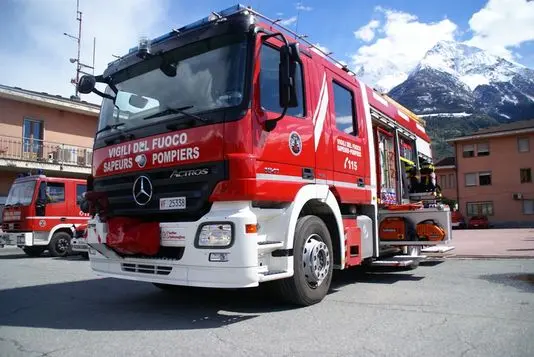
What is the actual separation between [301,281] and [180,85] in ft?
8.33

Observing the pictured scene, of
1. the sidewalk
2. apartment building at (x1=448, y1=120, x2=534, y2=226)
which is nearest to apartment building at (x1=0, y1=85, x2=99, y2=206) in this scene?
the sidewalk

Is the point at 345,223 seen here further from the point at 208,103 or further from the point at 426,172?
the point at 426,172

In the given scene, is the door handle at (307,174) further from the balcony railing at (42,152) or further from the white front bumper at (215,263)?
the balcony railing at (42,152)

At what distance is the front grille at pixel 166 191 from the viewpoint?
4855mm

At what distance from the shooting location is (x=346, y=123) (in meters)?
6.97

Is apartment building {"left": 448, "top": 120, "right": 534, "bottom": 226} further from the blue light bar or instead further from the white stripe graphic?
the blue light bar

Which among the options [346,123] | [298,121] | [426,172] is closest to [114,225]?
[298,121]

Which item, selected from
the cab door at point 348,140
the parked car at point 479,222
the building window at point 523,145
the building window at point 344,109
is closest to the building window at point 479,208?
the parked car at point 479,222

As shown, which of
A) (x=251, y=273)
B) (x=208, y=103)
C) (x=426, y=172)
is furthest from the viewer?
(x=426, y=172)

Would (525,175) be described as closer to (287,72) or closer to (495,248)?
(495,248)

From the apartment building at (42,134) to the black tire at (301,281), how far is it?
21.9 metres

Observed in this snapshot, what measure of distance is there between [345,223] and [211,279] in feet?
8.09

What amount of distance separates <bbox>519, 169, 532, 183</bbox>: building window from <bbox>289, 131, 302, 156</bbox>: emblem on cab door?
4530 centimetres

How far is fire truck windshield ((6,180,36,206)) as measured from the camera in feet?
46.9
